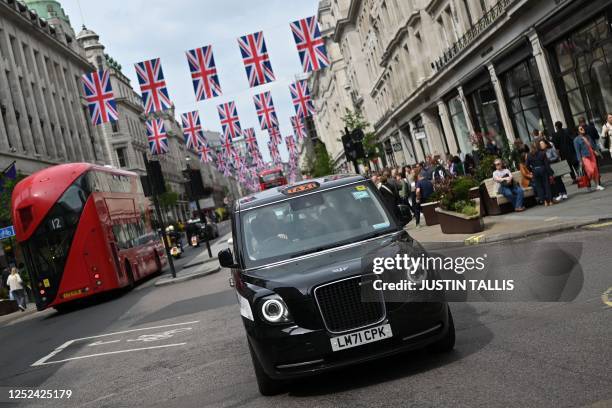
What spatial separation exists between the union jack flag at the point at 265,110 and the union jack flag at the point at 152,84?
19.3 metres

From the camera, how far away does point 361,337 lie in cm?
573

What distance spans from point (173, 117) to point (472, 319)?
132281mm

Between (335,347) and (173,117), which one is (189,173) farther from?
(173,117)

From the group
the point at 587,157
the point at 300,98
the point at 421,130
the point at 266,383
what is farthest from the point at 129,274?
the point at 300,98

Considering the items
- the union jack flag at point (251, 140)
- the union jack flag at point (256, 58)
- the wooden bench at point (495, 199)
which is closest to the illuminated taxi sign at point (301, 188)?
the wooden bench at point (495, 199)

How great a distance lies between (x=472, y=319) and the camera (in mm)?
7668

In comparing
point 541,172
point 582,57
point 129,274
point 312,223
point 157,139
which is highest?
point 157,139

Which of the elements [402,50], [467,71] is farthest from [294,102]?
[467,71]

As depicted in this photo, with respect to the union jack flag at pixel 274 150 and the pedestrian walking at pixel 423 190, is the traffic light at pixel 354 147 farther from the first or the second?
the union jack flag at pixel 274 150

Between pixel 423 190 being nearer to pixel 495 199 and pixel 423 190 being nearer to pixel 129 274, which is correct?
pixel 495 199

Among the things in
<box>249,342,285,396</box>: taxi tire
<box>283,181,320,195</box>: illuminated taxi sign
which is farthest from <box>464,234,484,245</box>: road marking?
<box>249,342,285,396</box>: taxi tire

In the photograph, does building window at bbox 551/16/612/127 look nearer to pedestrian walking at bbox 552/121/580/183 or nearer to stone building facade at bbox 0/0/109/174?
pedestrian walking at bbox 552/121/580/183

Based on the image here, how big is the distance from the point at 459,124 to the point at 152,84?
14.5 meters

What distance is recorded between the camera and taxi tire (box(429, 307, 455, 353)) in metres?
6.25
